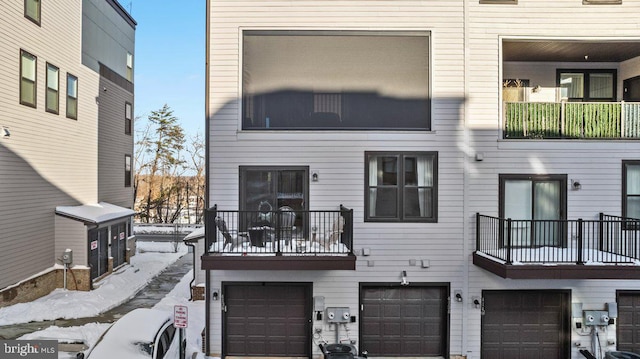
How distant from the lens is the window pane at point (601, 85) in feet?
32.9

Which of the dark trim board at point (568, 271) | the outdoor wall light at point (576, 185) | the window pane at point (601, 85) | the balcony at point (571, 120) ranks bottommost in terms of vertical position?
the dark trim board at point (568, 271)

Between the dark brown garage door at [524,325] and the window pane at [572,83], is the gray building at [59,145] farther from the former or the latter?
the window pane at [572,83]

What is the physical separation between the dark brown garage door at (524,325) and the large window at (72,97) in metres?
15.7

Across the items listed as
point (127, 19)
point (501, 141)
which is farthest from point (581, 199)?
point (127, 19)

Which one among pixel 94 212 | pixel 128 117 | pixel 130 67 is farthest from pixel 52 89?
pixel 130 67

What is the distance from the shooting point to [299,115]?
8.95 m

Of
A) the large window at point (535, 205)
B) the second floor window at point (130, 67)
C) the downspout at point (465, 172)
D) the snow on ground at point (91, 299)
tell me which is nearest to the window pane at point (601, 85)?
the large window at point (535, 205)

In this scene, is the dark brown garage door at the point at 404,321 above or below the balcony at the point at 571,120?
below

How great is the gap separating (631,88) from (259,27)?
30.5 feet

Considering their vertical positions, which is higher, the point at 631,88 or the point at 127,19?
the point at 127,19

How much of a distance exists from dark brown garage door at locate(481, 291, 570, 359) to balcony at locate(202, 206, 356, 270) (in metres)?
3.68

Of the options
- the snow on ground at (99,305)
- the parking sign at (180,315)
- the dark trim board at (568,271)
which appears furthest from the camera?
the snow on ground at (99,305)

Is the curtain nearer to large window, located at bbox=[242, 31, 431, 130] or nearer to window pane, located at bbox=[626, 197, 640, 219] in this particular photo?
large window, located at bbox=[242, 31, 431, 130]

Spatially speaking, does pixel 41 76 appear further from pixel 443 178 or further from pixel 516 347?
pixel 516 347
